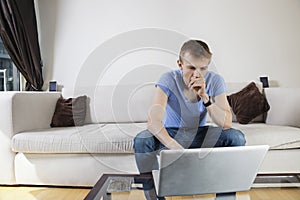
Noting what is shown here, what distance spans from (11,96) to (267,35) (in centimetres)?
227

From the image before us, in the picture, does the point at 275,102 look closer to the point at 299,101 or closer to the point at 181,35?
the point at 299,101

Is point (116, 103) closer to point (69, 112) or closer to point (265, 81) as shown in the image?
point (69, 112)

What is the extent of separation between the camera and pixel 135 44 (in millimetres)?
2945

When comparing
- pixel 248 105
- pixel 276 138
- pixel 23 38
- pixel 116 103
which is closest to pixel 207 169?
pixel 276 138

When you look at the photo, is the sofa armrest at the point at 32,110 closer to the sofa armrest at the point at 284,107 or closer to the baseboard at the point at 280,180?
the baseboard at the point at 280,180

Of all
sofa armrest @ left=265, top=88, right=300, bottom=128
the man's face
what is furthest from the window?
sofa armrest @ left=265, top=88, right=300, bottom=128

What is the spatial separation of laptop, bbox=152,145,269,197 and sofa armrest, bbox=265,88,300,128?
4.15 ft

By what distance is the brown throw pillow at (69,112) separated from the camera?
2361 millimetres

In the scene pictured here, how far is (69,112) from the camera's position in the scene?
94.0 inches

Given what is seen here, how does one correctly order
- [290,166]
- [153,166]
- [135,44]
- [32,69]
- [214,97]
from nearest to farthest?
[153,166], [214,97], [290,166], [32,69], [135,44]

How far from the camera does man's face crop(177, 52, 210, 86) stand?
1.46 metres

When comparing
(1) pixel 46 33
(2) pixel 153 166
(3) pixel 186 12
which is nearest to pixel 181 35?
(3) pixel 186 12

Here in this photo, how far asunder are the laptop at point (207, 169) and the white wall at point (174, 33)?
180 cm

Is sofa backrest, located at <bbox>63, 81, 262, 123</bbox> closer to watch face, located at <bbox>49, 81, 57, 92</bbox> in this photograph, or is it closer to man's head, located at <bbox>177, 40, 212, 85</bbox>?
watch face, located at <bbox>49, 81, 57, 92</bbox>
